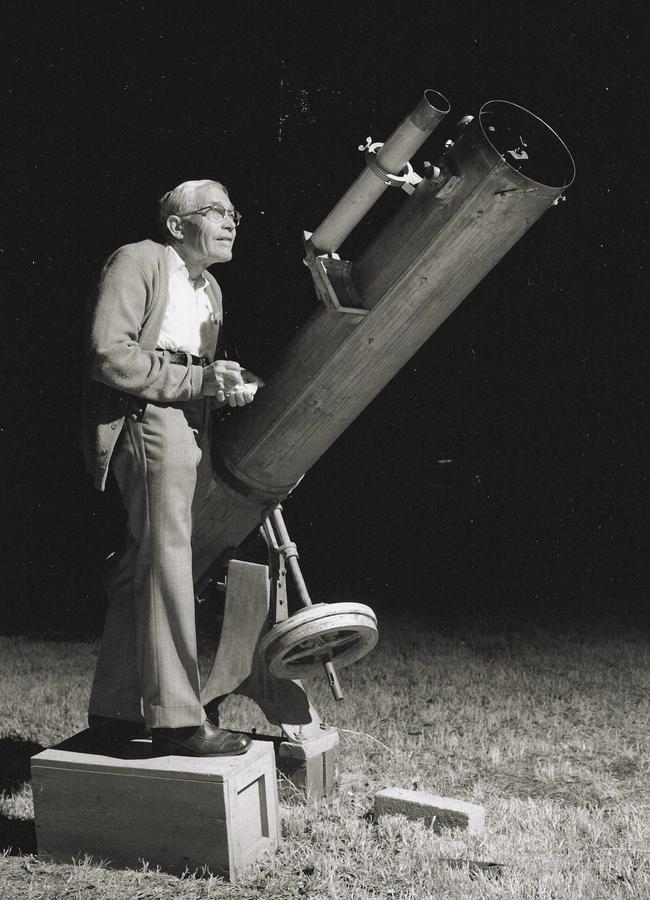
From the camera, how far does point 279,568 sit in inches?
147

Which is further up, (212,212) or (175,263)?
(212,212)

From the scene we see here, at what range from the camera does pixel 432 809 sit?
3.66m

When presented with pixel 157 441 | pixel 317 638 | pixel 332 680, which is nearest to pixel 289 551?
pixel 317 638

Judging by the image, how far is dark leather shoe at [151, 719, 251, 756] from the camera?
339 cm

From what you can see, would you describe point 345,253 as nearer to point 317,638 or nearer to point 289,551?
point 289,551

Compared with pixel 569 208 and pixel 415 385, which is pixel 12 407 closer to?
pixel 415 385

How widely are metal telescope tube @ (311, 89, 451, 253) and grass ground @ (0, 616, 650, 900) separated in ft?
6.54

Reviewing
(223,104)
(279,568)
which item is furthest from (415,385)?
(279,568)

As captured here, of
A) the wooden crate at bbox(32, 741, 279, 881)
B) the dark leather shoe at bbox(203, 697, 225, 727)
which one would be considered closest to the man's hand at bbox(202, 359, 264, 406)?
the wooden crate at bbox(32, 741, 279, 881)

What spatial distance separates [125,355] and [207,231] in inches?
A: 20.8

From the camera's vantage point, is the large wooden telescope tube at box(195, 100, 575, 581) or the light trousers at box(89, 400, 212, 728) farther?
the light trousers at box(89, 400, 212, 728)

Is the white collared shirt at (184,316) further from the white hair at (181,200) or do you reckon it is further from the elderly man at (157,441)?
the white hair at (181,200)

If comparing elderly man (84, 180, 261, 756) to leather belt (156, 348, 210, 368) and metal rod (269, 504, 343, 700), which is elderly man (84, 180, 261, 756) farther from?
metal rod (269, 504, 343, 700)

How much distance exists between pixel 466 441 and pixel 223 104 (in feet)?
13.4
